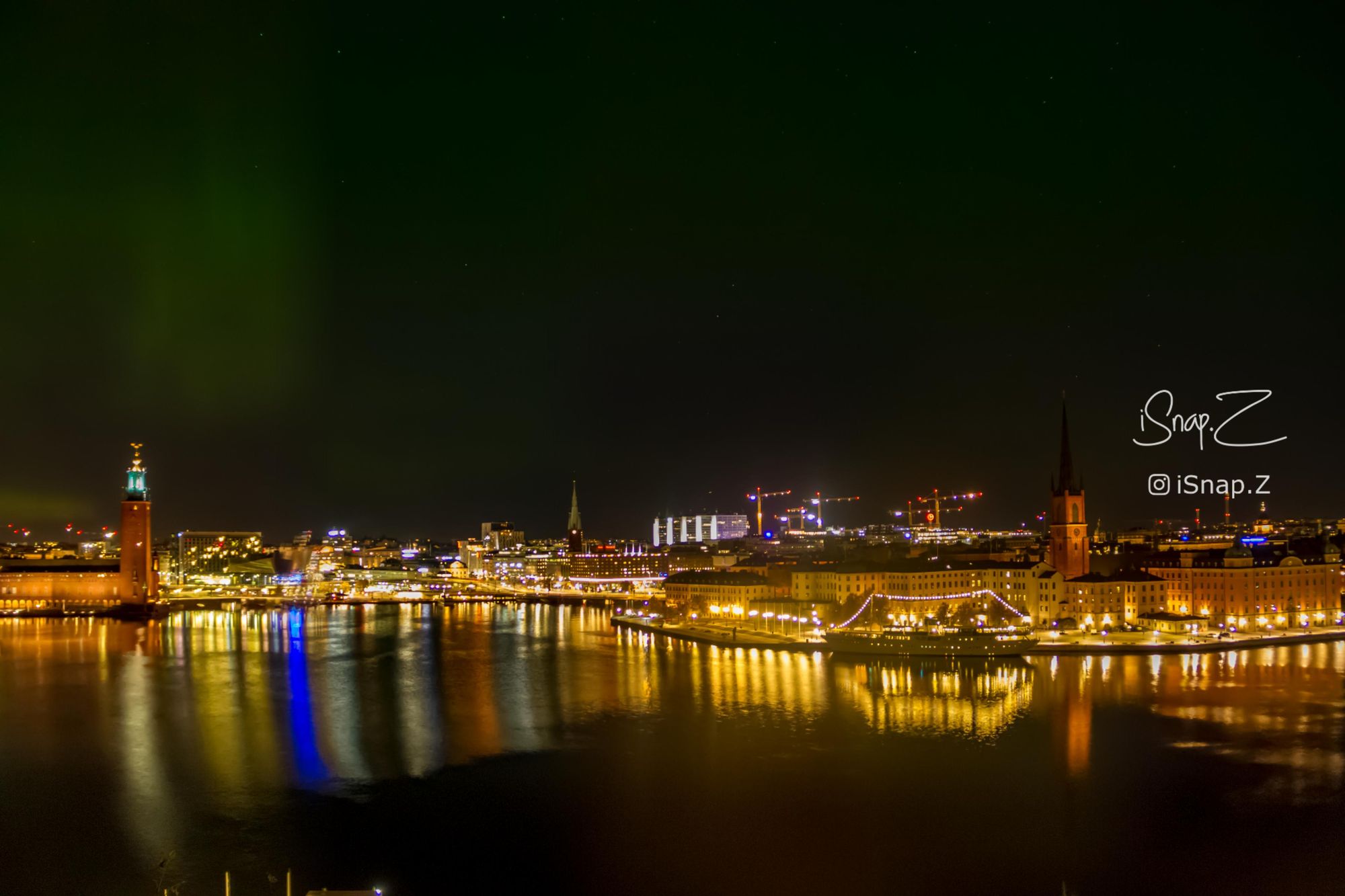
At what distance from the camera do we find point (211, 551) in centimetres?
5219

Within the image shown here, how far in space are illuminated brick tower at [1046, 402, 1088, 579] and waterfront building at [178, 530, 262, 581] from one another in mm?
35014

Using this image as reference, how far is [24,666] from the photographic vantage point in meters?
15.8

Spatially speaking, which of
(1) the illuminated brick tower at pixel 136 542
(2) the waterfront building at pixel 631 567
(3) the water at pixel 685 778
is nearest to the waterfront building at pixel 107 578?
(1) the illuminated brick tower at pixel 136 542

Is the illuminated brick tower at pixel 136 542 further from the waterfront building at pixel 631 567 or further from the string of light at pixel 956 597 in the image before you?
the string of light at pixel 956 597

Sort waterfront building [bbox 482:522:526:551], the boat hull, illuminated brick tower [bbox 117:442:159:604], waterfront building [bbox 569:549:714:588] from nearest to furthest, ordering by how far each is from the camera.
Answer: the boat hull → illuminated brick tower [bbox 117:442:159:604] → waterfront building [bbox 569:549:714:588] → waterfront building [bbox 482:522:526:551]

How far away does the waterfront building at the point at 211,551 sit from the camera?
151 ft

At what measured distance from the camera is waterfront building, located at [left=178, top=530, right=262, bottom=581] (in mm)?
45969

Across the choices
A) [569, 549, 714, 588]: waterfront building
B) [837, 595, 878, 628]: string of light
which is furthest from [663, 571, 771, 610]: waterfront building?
[569, 549, 714, 588]: waterfront building

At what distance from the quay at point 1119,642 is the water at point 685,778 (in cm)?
103

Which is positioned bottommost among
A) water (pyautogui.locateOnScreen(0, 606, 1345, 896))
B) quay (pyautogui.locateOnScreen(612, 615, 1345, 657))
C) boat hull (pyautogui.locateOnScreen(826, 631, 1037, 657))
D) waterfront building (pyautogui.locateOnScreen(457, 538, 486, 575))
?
waterfront building (pyautogui.locateOnScreen(457, 538, 486, 575))

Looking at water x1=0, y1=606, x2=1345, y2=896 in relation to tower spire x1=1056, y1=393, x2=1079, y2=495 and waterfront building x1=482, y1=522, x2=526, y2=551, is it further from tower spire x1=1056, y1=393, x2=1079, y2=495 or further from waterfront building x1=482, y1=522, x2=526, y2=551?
waterfront building x1=482, y1=522, x2=526, y2=551

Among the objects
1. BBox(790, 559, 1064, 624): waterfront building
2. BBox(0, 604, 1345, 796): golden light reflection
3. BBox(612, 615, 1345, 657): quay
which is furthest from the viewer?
BBox(790, 559, 1064, 624): waterfront building

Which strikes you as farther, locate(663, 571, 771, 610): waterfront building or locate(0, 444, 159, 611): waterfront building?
locate(0, 444, 159, 611): waterfront building

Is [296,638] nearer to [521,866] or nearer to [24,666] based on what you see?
[24,666]
